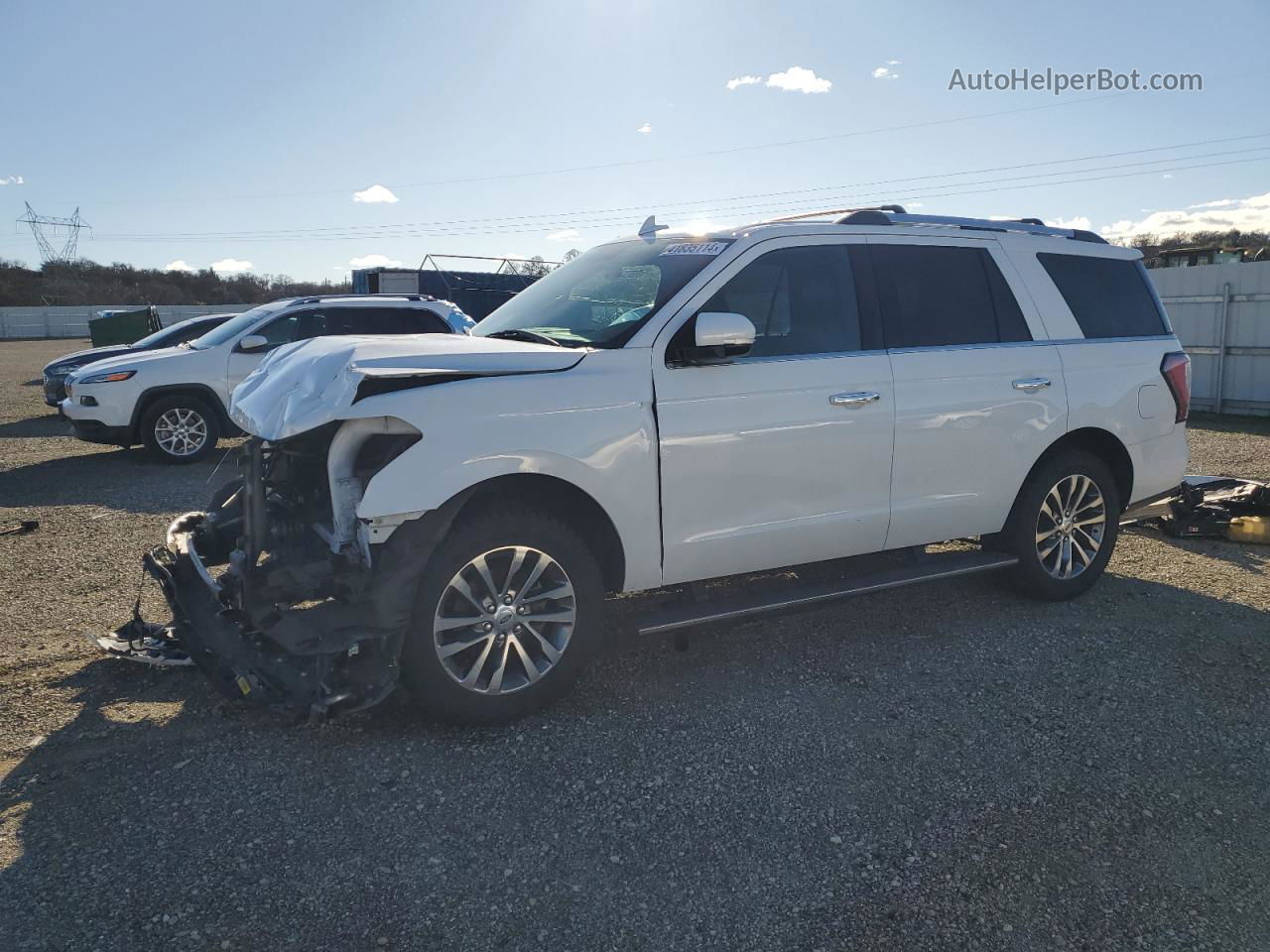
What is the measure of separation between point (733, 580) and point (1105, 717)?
230cm

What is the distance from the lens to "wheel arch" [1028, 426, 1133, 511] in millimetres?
5387

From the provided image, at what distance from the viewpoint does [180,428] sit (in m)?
10.7

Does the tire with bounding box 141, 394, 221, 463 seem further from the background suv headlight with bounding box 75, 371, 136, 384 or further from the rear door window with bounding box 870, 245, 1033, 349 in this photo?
the rear door window with bounding box 870, 245, 1033, 349

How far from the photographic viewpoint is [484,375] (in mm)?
3814

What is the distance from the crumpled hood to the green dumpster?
23.2m

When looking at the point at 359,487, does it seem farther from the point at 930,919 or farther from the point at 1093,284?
the point at 1093,284

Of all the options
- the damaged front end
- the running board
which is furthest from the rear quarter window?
the damaged front end

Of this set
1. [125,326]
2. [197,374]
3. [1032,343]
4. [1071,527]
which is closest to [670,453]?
[1032,343]

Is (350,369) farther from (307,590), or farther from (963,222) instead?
(963,222)

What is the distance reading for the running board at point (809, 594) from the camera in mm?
4180

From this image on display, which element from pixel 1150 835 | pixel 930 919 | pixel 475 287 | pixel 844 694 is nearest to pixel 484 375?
pixel 844 694

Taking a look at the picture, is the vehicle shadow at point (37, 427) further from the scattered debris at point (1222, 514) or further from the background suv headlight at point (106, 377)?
the scattered debris at point (1222, 514)

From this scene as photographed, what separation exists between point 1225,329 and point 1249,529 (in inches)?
357

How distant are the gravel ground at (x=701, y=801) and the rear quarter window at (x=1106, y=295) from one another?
178 centimetres
